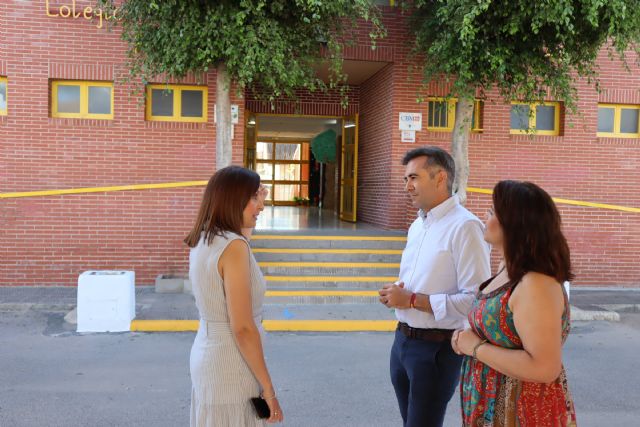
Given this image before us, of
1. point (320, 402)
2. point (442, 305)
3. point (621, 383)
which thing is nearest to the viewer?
point (442, 305)

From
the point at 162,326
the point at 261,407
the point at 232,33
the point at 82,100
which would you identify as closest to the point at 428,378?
the point at 261,407

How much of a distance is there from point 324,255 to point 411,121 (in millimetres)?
3167

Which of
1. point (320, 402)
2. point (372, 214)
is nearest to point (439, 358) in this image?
point (320, 402)

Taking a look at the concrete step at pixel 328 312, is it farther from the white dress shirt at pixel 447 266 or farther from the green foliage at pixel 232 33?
the white dress shirt at pixel 447 266

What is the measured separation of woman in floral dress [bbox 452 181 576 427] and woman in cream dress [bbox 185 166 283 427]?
0.88 metres

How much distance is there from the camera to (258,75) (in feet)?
28.7

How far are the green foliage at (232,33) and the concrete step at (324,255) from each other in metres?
2.84

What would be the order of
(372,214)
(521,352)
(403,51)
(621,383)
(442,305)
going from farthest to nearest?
(372,214)
(403,51)
(621,383)
(442,305)
(521,352)

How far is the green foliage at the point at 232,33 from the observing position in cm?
780

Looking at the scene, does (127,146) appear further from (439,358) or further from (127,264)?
(439,358)

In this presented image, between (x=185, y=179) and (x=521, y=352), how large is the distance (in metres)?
9.00

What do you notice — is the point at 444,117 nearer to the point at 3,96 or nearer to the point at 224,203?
the point at 3,96

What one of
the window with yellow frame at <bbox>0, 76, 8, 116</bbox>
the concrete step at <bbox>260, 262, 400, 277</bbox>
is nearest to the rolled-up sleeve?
the concrete step at <bbox>260, 262, 400, 277</bbox>

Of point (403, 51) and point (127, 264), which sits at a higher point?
point (403, 51)
